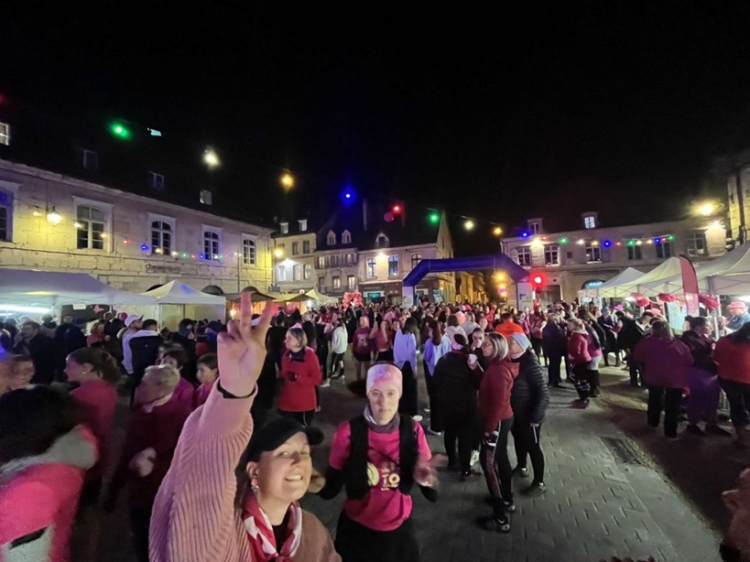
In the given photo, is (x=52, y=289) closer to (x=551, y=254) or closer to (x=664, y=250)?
(x=551, y=254)

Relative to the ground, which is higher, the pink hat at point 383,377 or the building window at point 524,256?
the building window at point 524,256

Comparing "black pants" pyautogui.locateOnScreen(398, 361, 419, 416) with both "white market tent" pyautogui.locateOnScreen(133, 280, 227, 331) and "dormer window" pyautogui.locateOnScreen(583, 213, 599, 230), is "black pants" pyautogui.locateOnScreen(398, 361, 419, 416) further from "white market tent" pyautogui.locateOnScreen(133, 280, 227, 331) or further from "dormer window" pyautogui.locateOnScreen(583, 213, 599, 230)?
"dormer window" pyautogui.locateOnScreen(583, 213, 599, 230)

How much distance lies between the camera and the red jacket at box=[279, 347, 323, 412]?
4.89 meters

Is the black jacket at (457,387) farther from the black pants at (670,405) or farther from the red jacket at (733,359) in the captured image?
the red jacket at (733,359)

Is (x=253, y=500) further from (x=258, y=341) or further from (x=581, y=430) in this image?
(x=581, y=430)

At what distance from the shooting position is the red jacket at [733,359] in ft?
18.6

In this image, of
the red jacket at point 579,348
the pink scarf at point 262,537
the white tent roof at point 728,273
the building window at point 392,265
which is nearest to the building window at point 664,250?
the building window at point 392,265

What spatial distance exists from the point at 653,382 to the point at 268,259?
2532 cm

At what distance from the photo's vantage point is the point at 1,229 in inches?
584

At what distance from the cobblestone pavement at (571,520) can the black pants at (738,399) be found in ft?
6.28

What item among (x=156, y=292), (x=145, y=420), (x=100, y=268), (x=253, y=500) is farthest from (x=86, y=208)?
(x=253, y=500)

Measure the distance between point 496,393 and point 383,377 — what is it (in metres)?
2.01

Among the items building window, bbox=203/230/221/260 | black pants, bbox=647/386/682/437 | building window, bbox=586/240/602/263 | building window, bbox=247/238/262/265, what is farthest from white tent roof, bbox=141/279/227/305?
building window, bbox=586/240/602/263

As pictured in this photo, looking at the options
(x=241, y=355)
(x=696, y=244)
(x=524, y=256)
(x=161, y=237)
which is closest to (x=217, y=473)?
(x=241, y=355)
